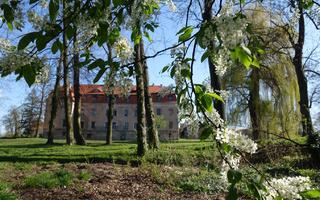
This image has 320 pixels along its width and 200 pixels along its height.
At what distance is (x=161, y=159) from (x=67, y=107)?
12.5m

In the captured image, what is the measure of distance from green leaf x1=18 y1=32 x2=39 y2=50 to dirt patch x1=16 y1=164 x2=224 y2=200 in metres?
4.34

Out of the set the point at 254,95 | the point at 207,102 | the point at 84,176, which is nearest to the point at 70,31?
the point at 207,102

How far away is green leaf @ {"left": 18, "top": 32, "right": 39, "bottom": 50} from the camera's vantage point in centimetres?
215

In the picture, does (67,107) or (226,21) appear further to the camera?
(67,107)

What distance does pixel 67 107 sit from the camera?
69.7 feet

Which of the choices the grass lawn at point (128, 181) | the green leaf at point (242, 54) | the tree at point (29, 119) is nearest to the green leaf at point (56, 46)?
the green leaf at point (242, 54)

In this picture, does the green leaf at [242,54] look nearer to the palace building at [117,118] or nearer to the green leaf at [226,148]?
the green leaf at [226,148]

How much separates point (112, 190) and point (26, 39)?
16.2 ft

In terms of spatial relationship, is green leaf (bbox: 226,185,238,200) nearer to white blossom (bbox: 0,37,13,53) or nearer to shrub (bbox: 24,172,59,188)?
white blossom (bbox: 0,37,13,53)

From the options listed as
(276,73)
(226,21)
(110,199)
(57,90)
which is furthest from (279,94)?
(226,21)

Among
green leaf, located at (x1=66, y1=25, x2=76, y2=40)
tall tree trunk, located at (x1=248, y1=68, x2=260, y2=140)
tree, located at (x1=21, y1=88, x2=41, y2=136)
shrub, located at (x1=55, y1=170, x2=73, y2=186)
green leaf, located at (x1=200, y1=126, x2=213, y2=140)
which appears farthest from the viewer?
tree, located at (x1=21, y1=88, x2=41, y2=136)

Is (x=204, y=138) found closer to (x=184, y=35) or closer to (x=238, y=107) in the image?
(x=184, y=35)

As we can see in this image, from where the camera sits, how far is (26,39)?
218 centimetres

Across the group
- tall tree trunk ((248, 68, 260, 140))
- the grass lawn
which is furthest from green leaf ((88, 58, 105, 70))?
tall tree trunk ((248, 68, 260, 140))
